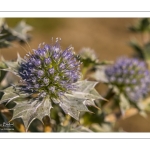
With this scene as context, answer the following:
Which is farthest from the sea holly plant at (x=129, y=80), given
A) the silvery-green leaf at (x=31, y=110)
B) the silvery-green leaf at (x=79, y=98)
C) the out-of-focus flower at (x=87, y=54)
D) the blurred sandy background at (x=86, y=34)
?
the blurred sandy background at (x=86, y=34)

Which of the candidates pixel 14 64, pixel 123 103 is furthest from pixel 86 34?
pixel 14 64

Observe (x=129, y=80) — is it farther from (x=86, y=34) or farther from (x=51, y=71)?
(x=86, y=34)

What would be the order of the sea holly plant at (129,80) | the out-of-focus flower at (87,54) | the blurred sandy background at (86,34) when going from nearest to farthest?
1. the out-of-focus flower at (87,54)
2. the sea holly plant at (129,80)
3. the blurred sandy background at (86,34)

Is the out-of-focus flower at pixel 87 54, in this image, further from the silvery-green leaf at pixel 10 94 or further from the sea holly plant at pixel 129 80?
the silvery-green leaf at pixel 10 94

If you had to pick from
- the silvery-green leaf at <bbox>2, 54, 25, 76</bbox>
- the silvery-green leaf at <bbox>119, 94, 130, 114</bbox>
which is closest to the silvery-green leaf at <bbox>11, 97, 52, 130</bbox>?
the silvery-green leaf at <bbox>2, 54, 25, 76</bbox>

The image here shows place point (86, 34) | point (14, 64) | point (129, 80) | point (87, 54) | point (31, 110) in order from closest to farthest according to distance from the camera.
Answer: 1. point (31, 110)
2. point (14, 64)
3. point (87, 54)
4. point (129, 80)
5. point (86, 34)
